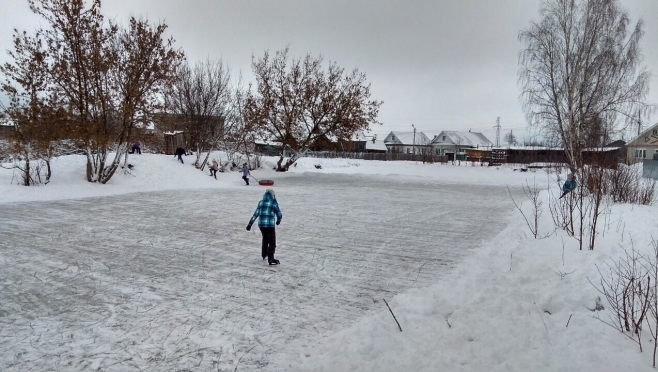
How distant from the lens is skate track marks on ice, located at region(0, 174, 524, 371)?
425 cm

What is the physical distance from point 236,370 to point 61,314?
2800 millimetres

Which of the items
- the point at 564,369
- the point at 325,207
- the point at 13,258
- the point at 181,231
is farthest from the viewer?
the point at 325,207

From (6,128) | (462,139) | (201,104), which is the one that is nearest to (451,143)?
(462,139)

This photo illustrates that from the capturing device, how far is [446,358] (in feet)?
12.8

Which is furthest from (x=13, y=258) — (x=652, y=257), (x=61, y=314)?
(x=652, y=257)

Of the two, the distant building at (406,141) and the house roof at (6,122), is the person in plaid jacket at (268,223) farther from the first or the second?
the distant building at (406,141)

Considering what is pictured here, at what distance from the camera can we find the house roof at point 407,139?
306 ft

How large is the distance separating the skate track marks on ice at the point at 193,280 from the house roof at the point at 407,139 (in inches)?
3215

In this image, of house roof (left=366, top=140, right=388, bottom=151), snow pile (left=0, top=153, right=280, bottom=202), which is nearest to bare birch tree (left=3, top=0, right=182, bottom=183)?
snow pile (left=0, top=153, right=280, bottom=202)

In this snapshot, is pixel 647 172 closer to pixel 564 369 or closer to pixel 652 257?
pixel 652 257

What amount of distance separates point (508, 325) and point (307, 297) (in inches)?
106

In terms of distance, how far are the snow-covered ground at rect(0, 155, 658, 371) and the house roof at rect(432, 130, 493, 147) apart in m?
77.2

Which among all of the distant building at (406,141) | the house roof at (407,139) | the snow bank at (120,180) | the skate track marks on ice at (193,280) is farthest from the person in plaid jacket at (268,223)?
the house roof at (407,139)

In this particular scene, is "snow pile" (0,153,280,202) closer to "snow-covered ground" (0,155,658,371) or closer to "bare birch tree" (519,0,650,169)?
"snow-covered ground" (0,155,658,371)
